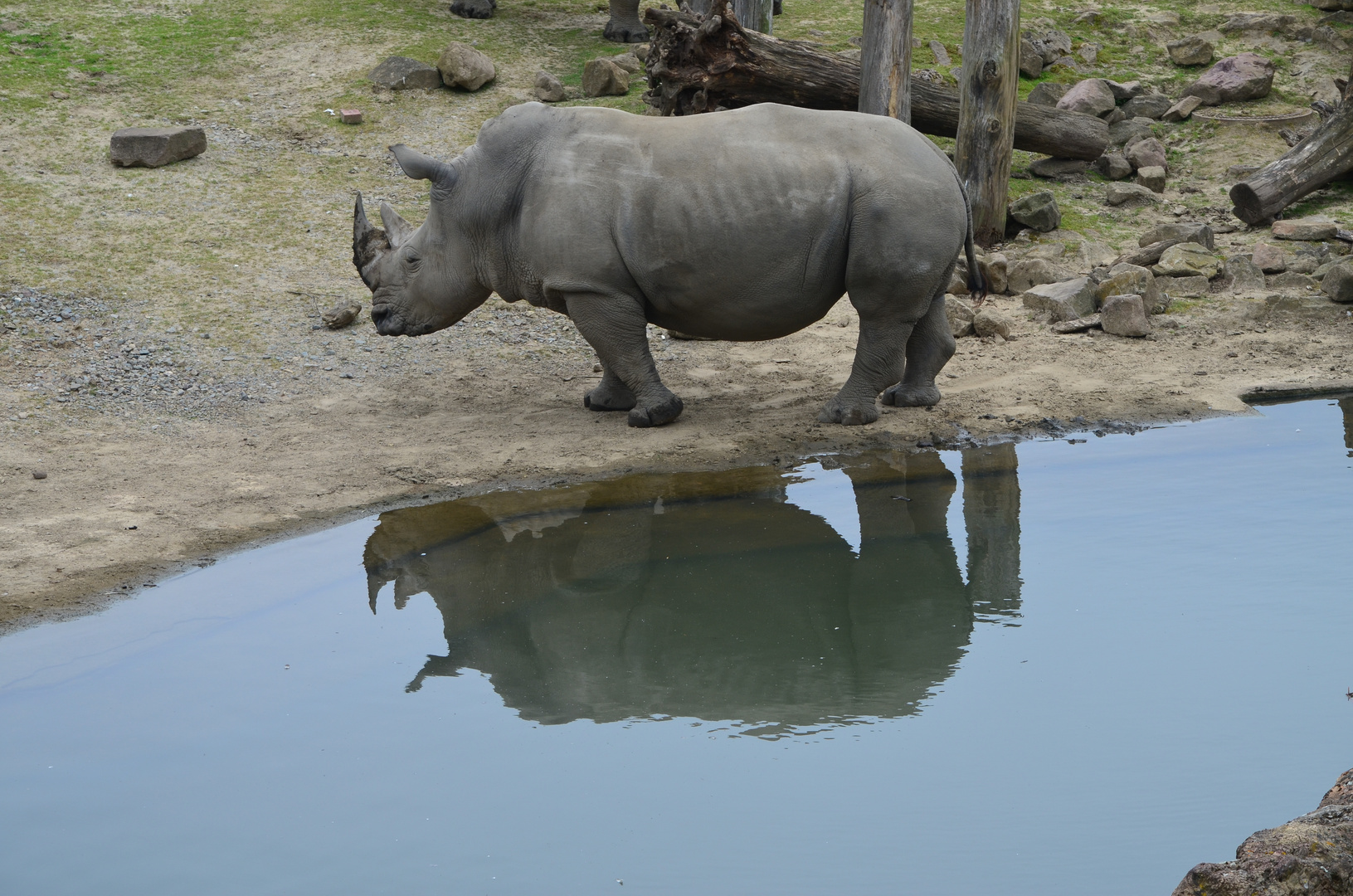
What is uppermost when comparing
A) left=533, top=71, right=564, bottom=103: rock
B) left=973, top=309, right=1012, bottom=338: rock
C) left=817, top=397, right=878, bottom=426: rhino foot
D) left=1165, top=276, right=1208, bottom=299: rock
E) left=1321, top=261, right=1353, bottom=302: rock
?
left=1321, top=261, right=1353, bottom=302: rock

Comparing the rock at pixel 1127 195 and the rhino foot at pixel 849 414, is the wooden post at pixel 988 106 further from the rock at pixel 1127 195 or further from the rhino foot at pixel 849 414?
the rhino foot at pixel 849 414

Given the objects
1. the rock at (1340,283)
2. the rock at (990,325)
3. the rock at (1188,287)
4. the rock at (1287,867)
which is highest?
the rock at (1287,867)

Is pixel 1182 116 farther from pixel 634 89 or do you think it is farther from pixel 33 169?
pixel 33 169

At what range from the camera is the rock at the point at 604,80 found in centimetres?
1229

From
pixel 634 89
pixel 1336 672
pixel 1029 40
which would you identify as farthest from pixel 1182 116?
pixel 1336 672

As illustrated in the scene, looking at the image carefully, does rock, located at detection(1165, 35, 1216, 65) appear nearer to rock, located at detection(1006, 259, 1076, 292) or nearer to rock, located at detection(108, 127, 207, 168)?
rock, located at detection(1006, 259, 1076, 292)

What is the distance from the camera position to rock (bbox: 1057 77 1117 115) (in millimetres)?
11977

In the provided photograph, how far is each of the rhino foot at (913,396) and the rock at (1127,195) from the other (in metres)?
4.39

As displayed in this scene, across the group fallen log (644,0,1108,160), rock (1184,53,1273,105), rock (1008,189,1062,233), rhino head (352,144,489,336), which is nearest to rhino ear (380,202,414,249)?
rhino head (352,144,489,336)

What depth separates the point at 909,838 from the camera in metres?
3.49

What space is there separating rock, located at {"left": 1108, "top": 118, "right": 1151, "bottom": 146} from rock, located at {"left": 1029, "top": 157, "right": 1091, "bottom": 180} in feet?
2.05

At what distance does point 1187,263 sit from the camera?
30.6ft

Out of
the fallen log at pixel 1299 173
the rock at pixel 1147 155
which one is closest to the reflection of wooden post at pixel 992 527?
the fallen log at pixel 1299 173

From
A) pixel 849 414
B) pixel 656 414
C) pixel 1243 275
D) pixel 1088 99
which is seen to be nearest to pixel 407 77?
pixel 1088 99
